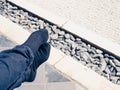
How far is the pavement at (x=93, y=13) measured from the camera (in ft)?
13.8

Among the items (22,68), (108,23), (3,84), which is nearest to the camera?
(3,84)

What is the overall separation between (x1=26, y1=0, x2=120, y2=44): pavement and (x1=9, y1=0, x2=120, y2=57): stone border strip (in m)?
0.18

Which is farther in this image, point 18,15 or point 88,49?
A: point 18,15

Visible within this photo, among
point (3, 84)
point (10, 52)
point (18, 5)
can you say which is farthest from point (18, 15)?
point (3, 84)

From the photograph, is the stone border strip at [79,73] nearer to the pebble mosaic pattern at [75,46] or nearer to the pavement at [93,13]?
the pebble mosaic pattern at [75,46]

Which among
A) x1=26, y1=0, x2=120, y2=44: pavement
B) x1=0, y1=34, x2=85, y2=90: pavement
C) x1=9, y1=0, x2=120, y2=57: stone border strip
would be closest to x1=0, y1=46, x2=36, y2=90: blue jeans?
x1=0, y1=34, x2=85, y2=90: pavement

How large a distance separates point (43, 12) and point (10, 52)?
1.84 meters

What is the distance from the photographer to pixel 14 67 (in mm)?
2527

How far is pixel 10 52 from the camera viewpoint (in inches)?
105

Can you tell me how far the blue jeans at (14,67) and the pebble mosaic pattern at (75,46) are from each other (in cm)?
112

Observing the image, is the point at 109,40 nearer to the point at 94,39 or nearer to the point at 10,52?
the point at 94,39

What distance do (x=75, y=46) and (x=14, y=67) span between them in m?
1.52

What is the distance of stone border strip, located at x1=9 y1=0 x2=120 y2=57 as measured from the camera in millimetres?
3740

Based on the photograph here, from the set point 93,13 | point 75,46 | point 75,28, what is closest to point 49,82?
point 75,46
